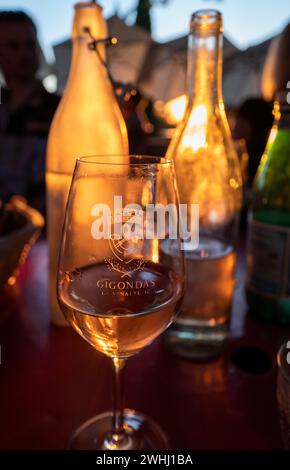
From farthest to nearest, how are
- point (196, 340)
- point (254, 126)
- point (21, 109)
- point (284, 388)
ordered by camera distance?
1. point (21, 109)
2. point (254, 126)
3. point (196, 340)
4. point (284, 388)

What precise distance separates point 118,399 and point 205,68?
40cm

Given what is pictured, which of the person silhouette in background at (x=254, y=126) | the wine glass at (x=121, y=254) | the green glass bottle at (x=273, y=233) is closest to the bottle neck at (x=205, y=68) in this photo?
the green glass bottle at (x=273, y=233)

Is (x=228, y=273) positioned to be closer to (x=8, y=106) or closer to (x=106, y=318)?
(x=106, y=318)

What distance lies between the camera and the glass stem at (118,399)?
1.26 ft

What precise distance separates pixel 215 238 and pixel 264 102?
1344 mm

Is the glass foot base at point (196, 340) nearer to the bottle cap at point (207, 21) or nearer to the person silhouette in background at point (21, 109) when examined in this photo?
the bottle cap at point (207, 21)

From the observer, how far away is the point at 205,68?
19.9 inches

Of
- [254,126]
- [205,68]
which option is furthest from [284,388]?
[254,126]

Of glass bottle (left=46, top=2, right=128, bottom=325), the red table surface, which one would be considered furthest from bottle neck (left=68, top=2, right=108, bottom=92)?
the red table surface

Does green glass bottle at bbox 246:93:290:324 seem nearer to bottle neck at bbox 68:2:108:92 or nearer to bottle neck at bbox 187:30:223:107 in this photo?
bottle neck at bbox 187:30:223:107

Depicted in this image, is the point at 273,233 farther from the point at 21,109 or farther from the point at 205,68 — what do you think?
the point at 21,109

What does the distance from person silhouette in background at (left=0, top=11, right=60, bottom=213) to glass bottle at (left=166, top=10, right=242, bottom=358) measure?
1.13 meters

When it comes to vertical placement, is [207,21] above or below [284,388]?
above

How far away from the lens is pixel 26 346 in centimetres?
52
